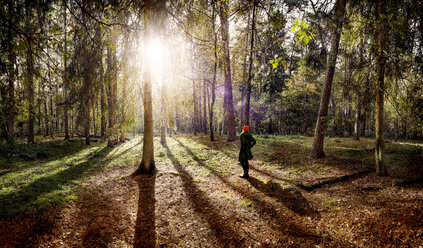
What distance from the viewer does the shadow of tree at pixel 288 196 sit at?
4.94 m

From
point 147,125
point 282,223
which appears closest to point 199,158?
point 147,125

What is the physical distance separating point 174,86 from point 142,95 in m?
1.52

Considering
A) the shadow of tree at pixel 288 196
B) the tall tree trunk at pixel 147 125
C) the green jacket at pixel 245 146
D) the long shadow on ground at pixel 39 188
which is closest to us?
the long shadow on ground at pixel 39 188

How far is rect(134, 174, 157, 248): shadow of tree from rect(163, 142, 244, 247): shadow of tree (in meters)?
1.19

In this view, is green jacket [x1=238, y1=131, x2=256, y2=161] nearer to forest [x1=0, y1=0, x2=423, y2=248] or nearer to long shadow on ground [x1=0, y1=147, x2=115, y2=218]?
forest [x1=0, y1=0, x2=423, y2=248]

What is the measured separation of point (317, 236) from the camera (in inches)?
151

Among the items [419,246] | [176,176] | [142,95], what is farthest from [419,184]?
[142,95]

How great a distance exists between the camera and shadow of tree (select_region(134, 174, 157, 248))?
13.4 ft

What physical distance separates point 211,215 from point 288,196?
2445 mm

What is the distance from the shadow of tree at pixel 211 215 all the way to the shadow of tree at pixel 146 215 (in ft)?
3.91

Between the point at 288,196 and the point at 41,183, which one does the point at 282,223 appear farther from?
the point at 41,183

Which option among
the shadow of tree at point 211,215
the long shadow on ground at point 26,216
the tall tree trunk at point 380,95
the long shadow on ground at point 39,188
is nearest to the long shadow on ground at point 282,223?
the shadow of tree at point 211,215

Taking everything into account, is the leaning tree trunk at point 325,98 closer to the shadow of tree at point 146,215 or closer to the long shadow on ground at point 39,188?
the shadow of tree at point 146,215

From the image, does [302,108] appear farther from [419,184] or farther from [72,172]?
[72,172]
